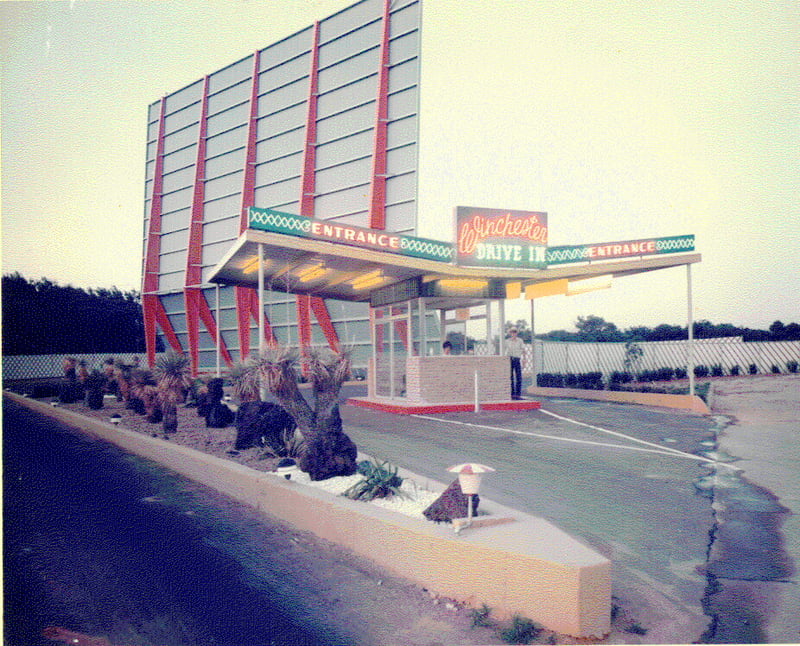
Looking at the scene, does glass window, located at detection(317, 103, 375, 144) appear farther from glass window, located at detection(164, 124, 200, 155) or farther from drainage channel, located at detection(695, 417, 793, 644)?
drainage channel, located at detection(695, 417, 793, 644)

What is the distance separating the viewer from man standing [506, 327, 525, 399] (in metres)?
14.7

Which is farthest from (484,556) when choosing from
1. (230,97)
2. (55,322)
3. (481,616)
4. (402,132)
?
(230,97)

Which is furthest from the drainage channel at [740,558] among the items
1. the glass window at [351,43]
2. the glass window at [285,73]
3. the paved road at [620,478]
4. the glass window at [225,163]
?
the glass window at [225,163]

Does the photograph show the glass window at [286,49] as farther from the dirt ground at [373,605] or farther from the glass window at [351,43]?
the dirt ground at [373,605]

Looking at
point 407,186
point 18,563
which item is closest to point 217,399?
point 18,563

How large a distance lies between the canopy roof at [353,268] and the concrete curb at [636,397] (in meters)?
3.48

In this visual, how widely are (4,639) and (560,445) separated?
287 inches

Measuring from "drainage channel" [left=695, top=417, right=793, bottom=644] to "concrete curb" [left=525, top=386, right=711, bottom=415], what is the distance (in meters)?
7.79

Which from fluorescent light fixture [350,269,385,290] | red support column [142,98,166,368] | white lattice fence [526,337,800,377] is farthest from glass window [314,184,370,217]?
red support column [142,98,166,368]

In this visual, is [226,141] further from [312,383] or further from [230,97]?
[312,383]

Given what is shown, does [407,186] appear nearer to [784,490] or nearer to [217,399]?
[217,399]

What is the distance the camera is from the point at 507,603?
3287 millimetres

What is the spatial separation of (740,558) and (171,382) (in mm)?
9193

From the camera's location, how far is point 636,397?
51.4 feet
